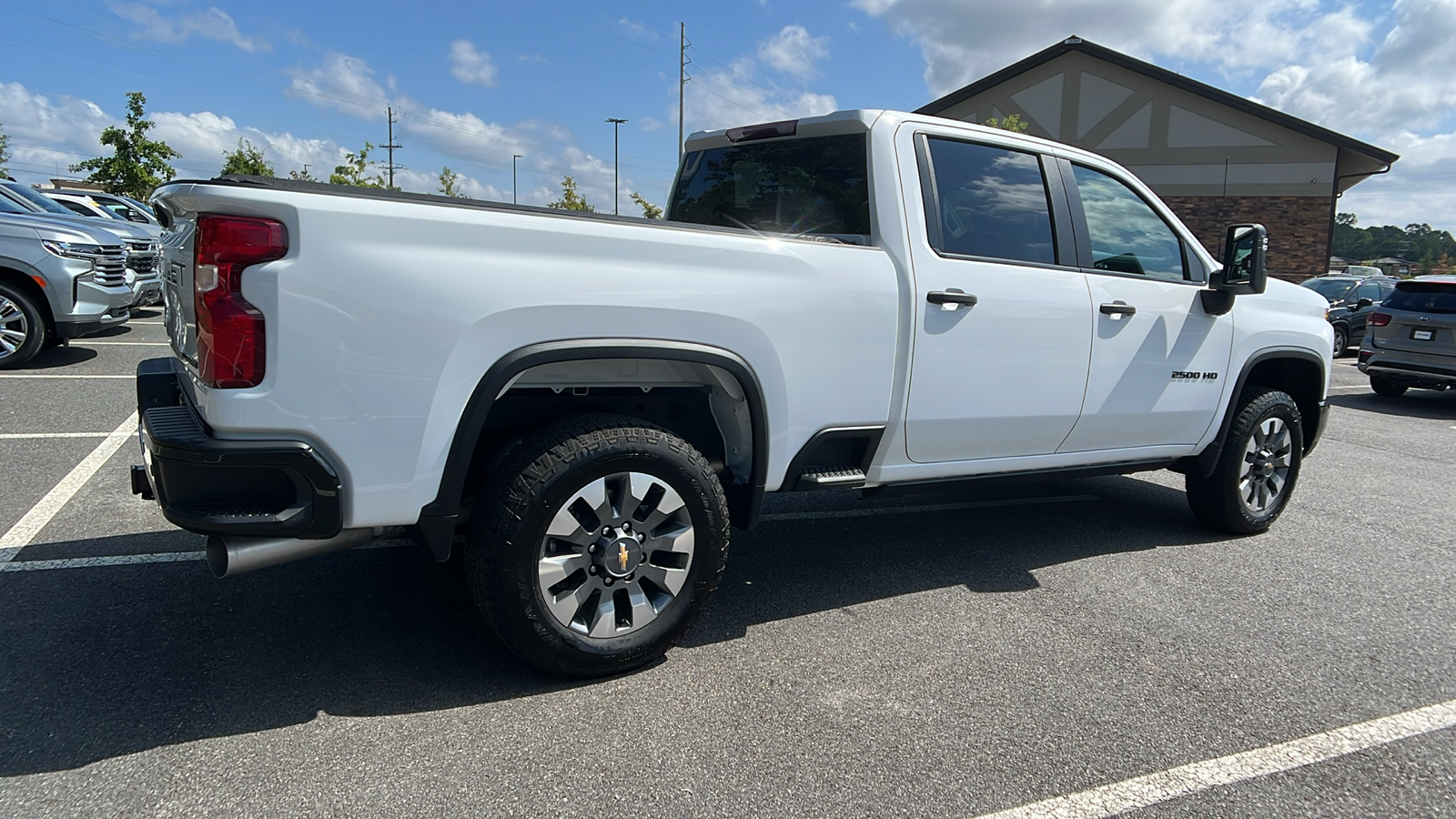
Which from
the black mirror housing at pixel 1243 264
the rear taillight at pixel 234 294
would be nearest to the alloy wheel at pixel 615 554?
the rear taillight at pixel 234 294

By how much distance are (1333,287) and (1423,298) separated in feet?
28.8

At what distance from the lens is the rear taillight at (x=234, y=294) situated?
2.37 m

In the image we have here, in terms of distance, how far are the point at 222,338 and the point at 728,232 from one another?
62.7 inches

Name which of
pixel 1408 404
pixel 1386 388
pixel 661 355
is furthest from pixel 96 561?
pixel 1386 388

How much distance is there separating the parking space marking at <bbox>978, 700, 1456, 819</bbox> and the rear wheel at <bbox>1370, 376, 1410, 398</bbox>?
1089 cm

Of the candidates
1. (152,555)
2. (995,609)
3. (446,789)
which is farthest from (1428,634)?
(152,555)

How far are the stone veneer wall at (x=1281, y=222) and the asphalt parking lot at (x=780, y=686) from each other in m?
29.4

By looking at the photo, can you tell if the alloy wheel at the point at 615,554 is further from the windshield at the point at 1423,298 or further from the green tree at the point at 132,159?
the green tree at the point at 132,159

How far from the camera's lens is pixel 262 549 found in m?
2.54

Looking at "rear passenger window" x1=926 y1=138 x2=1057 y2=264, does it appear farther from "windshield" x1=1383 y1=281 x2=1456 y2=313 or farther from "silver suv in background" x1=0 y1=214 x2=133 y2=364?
"windshield" x1=1383 y1=281 x2=1456 y2=313

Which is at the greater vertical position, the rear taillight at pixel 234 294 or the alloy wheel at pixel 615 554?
the rear taillight at pixel 234 294

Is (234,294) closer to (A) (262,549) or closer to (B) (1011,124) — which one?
(A) (262,549)

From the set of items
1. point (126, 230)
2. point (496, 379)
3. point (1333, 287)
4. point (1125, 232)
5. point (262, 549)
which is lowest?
point (262, 549)

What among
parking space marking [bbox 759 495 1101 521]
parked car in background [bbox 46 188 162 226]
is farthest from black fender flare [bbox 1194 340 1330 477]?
parked car in background [bbox 46 188 162 226]
